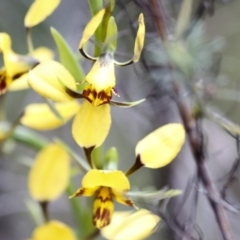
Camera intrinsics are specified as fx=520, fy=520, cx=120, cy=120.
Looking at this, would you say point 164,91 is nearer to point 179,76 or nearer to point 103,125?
point 179,76

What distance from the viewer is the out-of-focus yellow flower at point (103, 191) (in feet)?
1.31

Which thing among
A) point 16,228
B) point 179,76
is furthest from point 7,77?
point 16,228

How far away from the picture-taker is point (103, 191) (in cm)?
42

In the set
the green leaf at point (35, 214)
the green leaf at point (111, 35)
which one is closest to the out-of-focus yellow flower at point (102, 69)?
the green leaf at point (111, 35)

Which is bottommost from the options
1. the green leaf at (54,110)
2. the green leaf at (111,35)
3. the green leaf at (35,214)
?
the green leaf at (35,214)

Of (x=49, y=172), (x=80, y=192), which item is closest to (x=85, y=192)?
(x=80, y=192)

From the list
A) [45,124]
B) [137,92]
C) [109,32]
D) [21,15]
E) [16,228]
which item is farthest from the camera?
[16,228]

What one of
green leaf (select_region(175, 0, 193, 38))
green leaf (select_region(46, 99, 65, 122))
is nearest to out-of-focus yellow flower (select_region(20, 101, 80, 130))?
green leaf (select_region(46, 99, 65, 122))

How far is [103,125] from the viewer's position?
0.40 meters

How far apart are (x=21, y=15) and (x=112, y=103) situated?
0.67 m

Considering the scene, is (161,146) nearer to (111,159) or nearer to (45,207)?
(111,159)

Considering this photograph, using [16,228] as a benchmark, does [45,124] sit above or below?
above

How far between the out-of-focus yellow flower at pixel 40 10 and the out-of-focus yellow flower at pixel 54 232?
0.19m

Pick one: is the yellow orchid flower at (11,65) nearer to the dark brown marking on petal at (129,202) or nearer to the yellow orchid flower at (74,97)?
the yellow orchid flower at (74,97)
